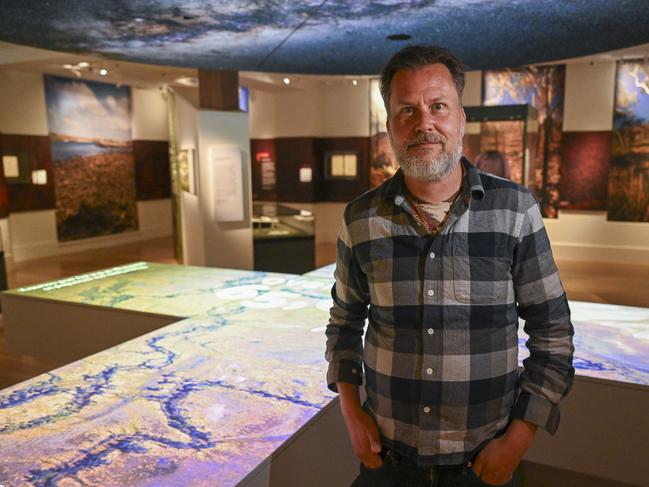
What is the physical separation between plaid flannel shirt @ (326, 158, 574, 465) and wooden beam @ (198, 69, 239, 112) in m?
5.89

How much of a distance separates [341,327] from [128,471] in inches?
32.5

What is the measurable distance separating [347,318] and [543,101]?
10.5m

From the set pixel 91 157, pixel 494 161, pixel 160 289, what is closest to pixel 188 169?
pixel 160 289

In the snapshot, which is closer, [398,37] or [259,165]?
[398,37]

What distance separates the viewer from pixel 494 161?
7.13 meters

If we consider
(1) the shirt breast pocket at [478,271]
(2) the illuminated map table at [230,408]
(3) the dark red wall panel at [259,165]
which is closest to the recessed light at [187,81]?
(3) the dark red wall panel at [259,165]

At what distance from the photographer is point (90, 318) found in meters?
4.11

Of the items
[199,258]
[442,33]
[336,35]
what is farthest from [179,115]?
A: [442,33]

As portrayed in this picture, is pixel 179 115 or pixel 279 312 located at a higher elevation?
pixel 179 115

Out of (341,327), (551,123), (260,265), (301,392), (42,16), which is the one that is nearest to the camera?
(341,327)

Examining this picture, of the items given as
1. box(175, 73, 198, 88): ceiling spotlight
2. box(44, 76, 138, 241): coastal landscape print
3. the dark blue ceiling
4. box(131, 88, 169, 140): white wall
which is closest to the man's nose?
the dark blue ceiling

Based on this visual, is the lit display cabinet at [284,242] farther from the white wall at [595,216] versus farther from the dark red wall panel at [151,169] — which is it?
the dark red wall panel at [151,169]

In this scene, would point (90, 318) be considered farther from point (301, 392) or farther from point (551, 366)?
point (551, 366)

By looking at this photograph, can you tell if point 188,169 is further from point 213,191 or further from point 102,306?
point 102,306
